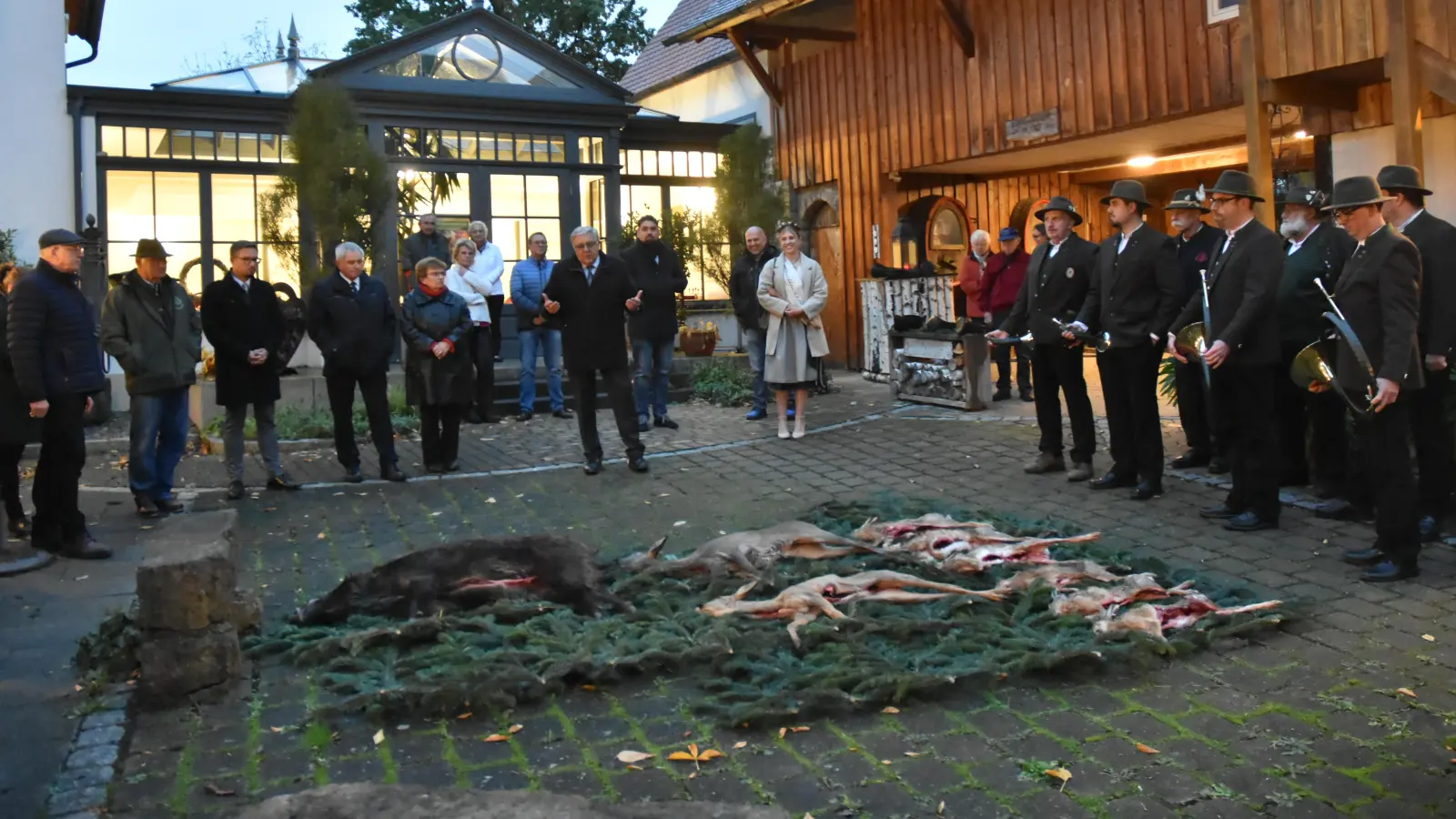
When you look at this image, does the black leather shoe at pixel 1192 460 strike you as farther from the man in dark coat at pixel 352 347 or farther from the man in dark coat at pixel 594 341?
the man in dark coat at pixel 352 347

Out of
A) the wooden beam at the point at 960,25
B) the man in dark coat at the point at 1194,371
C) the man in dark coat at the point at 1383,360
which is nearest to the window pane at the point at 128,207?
the wooden beam at the point at 960,25

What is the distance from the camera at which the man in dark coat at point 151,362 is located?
8.16 m

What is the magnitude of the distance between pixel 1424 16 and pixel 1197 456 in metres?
3.90

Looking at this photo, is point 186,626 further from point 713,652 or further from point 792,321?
point 792,321

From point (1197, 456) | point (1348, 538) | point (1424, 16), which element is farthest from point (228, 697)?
point (1424, 16)

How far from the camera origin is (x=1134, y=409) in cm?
786

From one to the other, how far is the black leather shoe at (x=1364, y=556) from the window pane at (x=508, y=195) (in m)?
12.8

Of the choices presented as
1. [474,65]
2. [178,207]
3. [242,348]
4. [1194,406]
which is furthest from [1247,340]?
[178,207]

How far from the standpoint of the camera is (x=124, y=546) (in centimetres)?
726

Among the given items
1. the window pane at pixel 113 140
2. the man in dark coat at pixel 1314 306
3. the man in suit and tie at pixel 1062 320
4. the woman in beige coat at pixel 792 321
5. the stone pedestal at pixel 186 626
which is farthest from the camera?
the window pane at pixel 113 140

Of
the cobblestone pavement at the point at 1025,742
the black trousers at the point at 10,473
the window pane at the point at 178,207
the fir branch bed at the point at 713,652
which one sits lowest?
the cobblestone pavement at the point at 1025,742

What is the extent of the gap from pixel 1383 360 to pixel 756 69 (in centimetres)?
1434

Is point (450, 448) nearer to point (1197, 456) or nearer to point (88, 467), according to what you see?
point (88, 467)

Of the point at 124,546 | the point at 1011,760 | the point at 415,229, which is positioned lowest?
the point at 1011,760
